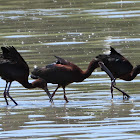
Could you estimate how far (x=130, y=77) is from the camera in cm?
1556

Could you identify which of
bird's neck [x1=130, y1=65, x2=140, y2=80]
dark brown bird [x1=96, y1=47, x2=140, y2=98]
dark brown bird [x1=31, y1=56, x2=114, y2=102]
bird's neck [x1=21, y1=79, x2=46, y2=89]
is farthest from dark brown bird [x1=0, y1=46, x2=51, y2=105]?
bird's neck [x1=130, y1=65, x2=140, y2=80]

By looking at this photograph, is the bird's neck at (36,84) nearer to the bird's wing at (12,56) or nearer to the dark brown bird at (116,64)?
the bird's wing at (12,56)

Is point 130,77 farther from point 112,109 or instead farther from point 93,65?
point 112,109

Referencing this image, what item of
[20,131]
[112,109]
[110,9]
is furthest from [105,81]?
[110,9]

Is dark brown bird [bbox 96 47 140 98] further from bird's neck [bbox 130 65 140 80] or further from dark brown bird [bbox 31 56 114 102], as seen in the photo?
dark brown bird [bbox 31 56 114 102]

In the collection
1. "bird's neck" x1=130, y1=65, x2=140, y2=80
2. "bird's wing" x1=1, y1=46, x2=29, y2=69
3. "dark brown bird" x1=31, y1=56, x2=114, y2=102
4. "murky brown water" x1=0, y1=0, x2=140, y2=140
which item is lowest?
"murky brown water" x1=0, y1=0, x2=140, y2=140

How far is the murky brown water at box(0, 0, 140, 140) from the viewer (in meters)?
11.6

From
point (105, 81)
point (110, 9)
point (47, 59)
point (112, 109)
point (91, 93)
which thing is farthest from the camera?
point (110, 9)

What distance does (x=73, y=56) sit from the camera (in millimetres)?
19656

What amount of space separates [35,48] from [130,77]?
6360mm

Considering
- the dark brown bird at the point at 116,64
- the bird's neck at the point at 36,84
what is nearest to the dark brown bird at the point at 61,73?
the bird's neck at the point at 36,84

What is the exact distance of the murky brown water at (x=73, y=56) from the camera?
11.6 m

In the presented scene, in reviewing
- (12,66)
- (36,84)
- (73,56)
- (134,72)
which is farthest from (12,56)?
(73,56)

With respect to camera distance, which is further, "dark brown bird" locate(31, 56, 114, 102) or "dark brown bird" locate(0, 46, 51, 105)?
"dark brown bird" locate(31, 56, 114, 102)
